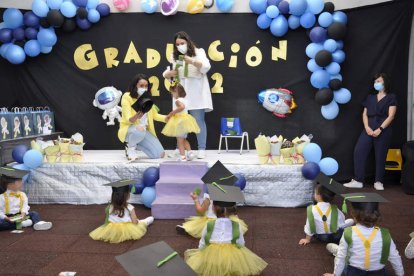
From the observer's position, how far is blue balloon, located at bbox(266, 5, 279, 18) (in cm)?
625

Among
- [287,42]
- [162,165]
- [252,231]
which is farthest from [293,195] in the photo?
[287,42]

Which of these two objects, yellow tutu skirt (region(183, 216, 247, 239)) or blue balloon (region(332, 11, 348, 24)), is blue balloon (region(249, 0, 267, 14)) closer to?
blue balloon (region(332, 11, 348, 24))

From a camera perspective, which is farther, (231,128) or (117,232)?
(231,128)

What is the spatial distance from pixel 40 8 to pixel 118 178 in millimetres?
3073

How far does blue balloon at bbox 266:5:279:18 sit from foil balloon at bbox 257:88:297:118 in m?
1.14

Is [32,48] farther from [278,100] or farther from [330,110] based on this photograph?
[330,110]

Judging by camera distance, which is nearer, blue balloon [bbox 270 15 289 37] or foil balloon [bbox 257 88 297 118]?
blue balloon [bbox 270 15 289 37]

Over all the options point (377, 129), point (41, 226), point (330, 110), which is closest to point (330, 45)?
point (330, 110)

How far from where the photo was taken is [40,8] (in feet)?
21.0

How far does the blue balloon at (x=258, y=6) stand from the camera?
21.0 ft

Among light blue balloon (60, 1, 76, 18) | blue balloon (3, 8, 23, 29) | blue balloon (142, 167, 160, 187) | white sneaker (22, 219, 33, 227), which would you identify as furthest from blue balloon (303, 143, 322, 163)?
blue balloon (3, 8, 23, 29)

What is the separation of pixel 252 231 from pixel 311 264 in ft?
3.09

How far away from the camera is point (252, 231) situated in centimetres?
425

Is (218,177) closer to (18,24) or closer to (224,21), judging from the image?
(224,21)
